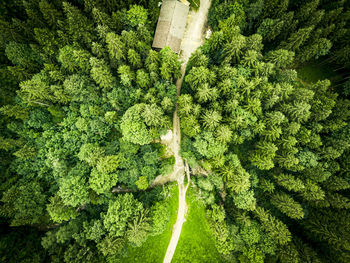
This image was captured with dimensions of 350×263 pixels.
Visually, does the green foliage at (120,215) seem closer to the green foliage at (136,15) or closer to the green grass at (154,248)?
the green grass at (154,248)

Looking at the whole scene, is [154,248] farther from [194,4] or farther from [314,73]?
[314,73]

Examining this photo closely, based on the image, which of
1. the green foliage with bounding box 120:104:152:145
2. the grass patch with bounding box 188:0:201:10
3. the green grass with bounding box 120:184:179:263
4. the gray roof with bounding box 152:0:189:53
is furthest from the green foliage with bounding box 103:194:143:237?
the grass patch with bounding box 188:0:201:10

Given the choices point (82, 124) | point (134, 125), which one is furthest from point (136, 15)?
point (82, 124)

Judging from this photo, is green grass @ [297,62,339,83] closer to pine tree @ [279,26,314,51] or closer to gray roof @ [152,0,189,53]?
pine tree @ [279,26,314,51]

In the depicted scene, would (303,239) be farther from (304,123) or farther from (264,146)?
(304,123)

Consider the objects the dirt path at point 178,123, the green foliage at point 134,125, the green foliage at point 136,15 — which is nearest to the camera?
the green foliage at point 134,125

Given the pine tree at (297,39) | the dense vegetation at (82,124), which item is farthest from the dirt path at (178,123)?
the pine tree at (297,39)
